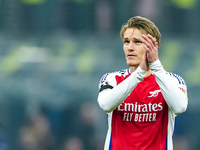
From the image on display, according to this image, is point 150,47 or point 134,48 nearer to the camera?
point 150,47

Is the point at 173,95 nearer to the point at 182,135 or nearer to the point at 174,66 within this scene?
the point at 182,135

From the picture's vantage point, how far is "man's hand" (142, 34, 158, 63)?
2590mm

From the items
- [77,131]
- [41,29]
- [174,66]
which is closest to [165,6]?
[174,66]

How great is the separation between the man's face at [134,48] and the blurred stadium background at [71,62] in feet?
12.8

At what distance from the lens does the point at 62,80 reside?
7.23 meters

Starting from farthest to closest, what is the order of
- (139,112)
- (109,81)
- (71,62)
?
(71,62) → (109,81) → (139,112)

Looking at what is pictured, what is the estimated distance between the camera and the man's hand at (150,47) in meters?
2.59

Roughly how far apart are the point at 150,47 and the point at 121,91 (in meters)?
0.35

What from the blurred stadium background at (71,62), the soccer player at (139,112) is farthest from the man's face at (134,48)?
the blurred stadium background at (71,62)

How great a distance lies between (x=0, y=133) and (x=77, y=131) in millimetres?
1352

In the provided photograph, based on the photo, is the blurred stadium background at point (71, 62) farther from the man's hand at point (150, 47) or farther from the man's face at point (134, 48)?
the man's hand at point (150, 47)

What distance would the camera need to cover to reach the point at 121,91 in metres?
2.65

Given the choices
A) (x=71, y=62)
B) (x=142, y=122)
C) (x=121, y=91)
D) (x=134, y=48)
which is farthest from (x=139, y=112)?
(x=71, y=62)

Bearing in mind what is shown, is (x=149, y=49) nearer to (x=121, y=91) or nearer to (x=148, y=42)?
(x=148, y=42)
